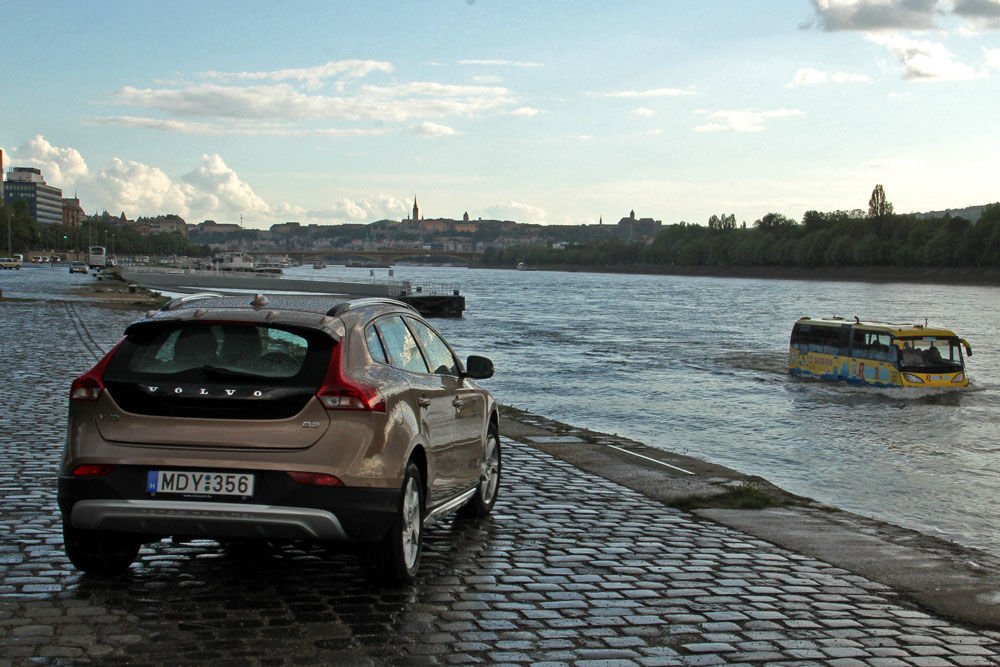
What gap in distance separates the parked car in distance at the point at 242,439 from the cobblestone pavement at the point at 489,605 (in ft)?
1.12

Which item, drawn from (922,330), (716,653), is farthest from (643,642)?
(922,330)

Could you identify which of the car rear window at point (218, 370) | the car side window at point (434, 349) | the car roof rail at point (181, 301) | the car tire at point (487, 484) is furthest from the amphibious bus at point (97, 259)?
the car rear window at point (218, 370)

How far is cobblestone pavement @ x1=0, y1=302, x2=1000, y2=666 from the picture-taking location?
16.8 ft

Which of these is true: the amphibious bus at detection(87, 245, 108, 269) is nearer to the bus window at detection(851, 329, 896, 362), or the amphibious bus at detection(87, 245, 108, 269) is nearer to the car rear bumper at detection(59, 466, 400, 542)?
the bus window at detection(851, 329, 896, 362)

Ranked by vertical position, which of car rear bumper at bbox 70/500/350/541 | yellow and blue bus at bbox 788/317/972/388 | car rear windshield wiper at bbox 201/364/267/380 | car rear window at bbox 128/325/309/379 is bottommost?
yellow and blue bus at bbox 788/317/972/388

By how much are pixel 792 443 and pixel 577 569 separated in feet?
45.4

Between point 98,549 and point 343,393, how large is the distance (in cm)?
159

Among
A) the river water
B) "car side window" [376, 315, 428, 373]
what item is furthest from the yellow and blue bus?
"car side window" [376, 315, 428, 373]

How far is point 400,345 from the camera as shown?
6.87 metres

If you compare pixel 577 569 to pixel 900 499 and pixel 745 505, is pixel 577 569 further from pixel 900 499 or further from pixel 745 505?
pixel 900 499

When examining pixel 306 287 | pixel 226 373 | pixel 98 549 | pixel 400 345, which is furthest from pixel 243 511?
pixel 306 287

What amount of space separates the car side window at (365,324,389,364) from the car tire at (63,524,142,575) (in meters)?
1.57

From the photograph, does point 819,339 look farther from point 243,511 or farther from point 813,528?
point 243,511

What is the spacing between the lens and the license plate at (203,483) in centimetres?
570
